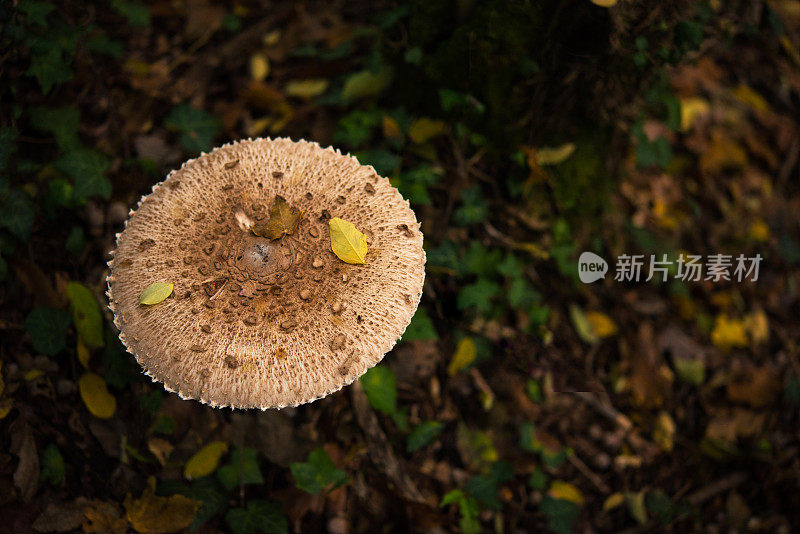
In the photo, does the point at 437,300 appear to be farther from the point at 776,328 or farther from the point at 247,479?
the point at 776,328

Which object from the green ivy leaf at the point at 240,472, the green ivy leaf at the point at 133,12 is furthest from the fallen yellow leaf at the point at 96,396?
the green ivy leaf at the point at 133,12

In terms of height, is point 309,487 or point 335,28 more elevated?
point 335,28

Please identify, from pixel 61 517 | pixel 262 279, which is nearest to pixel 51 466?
pixel 61 517

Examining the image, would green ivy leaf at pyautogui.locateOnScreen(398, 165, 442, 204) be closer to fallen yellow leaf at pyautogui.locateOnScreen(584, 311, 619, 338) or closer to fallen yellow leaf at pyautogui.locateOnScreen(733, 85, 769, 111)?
fallen yellow leaf at pyautogui.locateOnScreen(584, 311, 619, 338)

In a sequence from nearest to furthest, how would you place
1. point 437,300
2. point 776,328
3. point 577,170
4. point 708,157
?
point 437,300
point 577,170
point 776,328
point 708,157

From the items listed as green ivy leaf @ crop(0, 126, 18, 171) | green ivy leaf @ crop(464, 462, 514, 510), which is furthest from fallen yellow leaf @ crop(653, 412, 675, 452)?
green ivy leaf @ crop(0, 126, 18, 171)

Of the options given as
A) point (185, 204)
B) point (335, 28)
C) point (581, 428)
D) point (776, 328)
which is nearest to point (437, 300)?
point (581, 428)

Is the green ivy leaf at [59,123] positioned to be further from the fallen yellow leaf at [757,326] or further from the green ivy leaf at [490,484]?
the fallen yellow leaf at [757,326]
